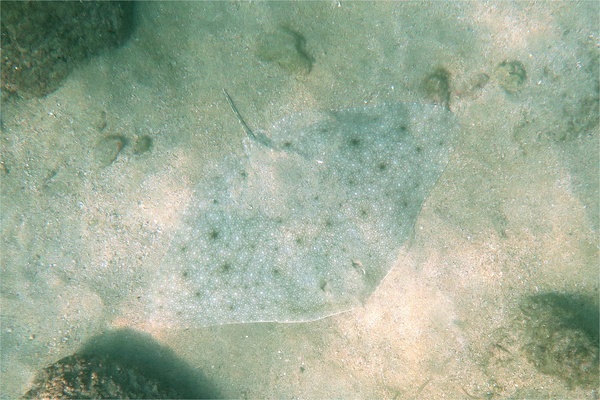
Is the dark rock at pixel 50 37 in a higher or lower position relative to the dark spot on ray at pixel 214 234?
higher

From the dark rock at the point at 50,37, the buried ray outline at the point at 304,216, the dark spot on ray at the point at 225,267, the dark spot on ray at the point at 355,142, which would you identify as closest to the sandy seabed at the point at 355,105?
the dark rock at the point at 50,37

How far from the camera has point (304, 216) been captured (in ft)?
16.2

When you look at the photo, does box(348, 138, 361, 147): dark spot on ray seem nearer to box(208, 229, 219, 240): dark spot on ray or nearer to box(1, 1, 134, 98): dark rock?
box(208, 229, 219, 240): dark spot on ray

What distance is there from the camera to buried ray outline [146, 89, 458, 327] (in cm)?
493

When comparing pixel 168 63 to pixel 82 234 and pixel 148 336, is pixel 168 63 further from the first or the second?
pixel 148 336

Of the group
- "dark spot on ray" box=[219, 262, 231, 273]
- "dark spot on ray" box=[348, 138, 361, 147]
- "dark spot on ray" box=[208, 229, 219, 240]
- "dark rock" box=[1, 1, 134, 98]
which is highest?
"dark spot on ray" box=[348, 138, 361, 147]

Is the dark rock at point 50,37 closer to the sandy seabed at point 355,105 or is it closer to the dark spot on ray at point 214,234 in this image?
the sandy seabed at point 355,105

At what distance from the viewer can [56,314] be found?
18.6 ft

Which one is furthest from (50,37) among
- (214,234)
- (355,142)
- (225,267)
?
(355,142)

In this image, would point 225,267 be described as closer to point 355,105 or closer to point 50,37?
point 355,105

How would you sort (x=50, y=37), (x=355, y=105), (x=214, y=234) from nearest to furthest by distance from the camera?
(x=50, y=37) < (x=214, y=234) < (x=355, y=105)

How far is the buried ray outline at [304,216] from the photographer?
4.93 metres

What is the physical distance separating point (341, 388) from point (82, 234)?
4860mm

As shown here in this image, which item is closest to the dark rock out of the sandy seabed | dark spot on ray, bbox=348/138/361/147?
the sandy seabed
